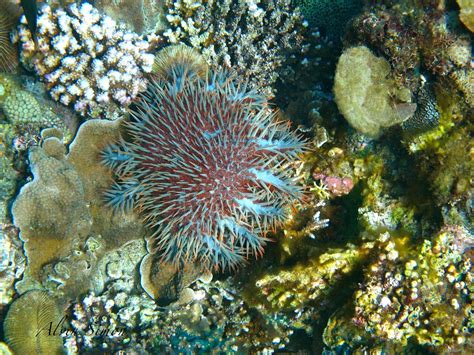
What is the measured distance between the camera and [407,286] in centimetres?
334

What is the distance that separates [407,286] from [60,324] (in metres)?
3.82

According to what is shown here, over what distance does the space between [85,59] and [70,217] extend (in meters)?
1.92

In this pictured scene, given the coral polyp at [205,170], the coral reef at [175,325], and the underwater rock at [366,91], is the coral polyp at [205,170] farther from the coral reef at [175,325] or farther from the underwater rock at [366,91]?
the underwater rock at [366,91]

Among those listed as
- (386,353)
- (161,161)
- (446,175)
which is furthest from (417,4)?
(386,353)

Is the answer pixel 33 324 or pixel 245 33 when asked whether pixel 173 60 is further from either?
pixel 33 324

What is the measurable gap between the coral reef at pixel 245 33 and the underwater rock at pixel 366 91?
Result: 1.16 m

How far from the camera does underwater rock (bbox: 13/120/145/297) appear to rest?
408 centimetres

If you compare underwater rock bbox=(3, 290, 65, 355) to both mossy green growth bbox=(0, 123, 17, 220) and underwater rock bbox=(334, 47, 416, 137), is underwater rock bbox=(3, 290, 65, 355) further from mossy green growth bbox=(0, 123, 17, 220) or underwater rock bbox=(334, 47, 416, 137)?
underwater rock bbox=(334, 47, 416, 137)

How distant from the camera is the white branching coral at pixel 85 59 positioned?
13.9 feet

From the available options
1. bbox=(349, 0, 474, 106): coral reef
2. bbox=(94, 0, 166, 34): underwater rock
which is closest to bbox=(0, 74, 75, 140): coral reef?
bbox=(94, 0, 166, 34): underwater rock

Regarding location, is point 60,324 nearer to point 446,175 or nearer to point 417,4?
point 446,175

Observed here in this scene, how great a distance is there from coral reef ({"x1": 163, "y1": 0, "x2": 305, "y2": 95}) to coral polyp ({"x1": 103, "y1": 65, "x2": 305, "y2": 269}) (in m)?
0.54

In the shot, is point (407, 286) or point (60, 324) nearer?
point (407, 286)

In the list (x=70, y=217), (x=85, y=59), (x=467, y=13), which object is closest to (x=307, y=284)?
(x=70, y=217)
